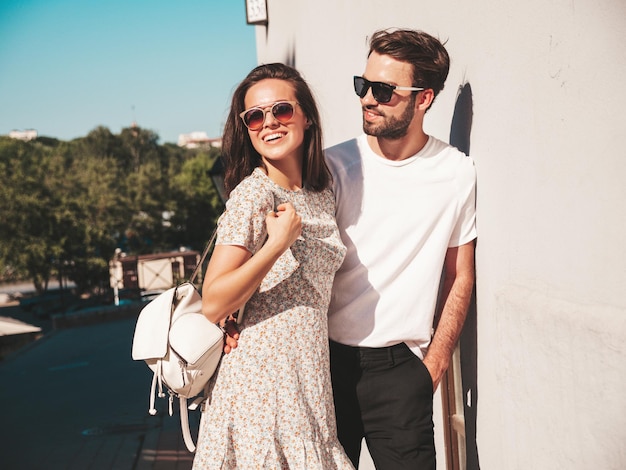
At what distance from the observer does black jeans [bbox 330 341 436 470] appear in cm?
216

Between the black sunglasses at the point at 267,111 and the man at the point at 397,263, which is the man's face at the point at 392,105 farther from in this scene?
the black sunglasses at the point at 267,111

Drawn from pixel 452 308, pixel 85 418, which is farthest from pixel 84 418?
pixel 452 308

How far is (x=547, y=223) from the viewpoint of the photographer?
1728mm

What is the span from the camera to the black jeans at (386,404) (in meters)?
2.16

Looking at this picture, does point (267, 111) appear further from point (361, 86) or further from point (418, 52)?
point (418, 52)

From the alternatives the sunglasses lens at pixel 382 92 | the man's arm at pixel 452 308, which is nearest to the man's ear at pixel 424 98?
the sunglasses lens at pixel 382 92

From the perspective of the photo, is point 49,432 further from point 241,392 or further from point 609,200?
point 609,200

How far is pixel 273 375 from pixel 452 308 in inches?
30.1

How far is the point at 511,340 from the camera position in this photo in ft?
6.23

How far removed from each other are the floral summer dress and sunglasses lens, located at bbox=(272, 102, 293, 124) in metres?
0.18

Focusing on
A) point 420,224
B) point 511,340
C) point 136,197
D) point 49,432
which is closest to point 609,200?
point 511,340

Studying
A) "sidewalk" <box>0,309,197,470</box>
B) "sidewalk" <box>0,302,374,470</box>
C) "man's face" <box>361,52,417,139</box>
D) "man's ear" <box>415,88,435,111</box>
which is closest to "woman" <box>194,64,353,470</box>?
"man's face" <box>361,52,417,139</box>

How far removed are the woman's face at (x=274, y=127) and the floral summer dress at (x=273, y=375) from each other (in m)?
0.08

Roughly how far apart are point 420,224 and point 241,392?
2.71 feet
